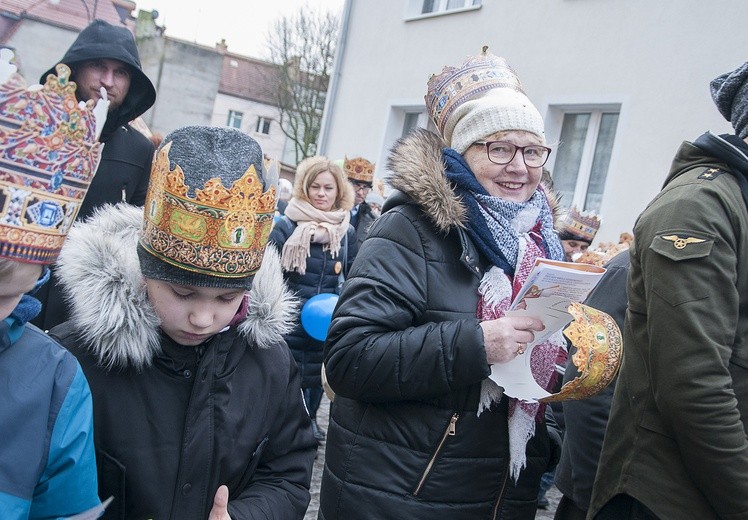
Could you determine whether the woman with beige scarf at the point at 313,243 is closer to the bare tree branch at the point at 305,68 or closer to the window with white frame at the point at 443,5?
the window with white frame at the point at 443,5

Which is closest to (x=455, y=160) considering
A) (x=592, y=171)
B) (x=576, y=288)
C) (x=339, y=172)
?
(x=576, y=288)

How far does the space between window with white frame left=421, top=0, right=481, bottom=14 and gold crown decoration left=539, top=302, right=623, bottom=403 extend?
32.6 ft

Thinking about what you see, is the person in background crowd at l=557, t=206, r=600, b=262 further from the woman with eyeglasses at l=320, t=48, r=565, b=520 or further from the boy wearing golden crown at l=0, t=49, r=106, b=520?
the boy wearing golden crown at l=0, t=49, r=106, b=520

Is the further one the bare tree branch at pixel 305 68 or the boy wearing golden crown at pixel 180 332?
the bare tree branch at pixel 305 68

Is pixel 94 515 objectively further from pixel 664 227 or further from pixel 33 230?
pixel 664 227

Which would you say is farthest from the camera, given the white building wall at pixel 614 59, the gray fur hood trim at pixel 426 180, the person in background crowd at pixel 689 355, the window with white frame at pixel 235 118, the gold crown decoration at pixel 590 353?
the window with white frame at pixel 235 118

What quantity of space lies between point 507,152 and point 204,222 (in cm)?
107

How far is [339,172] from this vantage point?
6348mm

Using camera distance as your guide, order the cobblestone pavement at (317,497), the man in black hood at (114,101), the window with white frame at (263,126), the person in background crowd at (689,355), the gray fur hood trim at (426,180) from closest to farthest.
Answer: the person in background crowd at (689,355) < the gray fur hood trim at (426,180) < the man in black hood at (114,101) < the cobblestone pavement at (317,497) < the window with white frame at (263,126)

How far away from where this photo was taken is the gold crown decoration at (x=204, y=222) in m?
1.85

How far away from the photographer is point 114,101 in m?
3.30

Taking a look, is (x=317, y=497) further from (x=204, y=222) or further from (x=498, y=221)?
(x=204, y=222)

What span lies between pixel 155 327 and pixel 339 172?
14.9 ft

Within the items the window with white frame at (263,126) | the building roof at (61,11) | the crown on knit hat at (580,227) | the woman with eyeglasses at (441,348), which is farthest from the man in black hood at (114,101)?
the window with white frame at (263,126)
